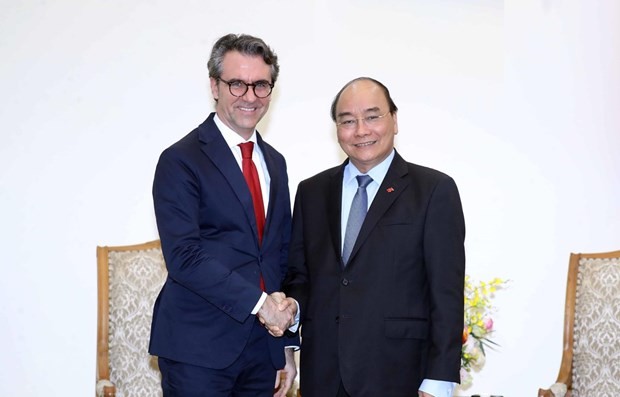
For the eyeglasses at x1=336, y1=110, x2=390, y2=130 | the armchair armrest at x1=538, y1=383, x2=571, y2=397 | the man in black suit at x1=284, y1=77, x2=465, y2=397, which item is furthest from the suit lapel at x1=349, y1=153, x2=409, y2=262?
the armchair armrest at x1=538, y1=383, x2=571, y2=397

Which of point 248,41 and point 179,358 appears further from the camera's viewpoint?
point 248,41

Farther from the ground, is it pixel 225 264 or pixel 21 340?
pixel 225 264

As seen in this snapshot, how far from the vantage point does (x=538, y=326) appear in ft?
14.5

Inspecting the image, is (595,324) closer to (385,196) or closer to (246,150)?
(385,196)

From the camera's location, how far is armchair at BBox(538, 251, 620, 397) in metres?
3.42

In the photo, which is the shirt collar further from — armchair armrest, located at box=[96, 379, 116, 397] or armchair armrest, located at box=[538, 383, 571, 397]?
armchair armrest, located at box=[538, 383, 571, 397]

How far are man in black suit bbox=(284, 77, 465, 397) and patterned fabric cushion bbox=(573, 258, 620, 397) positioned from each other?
1.12 m

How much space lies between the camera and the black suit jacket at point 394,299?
8.55ft

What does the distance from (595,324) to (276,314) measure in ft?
5.29

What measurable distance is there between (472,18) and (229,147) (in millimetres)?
2176

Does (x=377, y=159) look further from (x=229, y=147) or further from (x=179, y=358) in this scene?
(x=179, y=358)

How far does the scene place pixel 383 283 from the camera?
2637 millimetres

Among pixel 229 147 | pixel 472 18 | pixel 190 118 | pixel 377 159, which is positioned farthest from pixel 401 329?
pixel 472 18

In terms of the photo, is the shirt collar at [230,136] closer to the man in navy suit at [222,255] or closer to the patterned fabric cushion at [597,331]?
the man in navy suit at [222,255]
